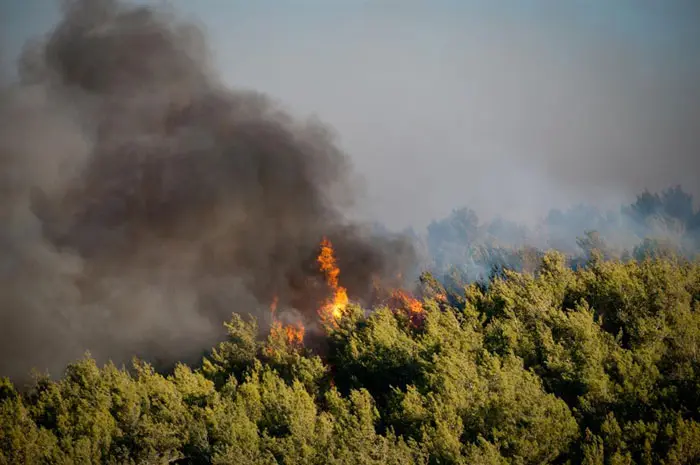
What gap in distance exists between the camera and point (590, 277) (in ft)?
87.5

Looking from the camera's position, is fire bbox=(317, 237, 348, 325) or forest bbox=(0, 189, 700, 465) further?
fire bbox=(317, 237, 348, 325)

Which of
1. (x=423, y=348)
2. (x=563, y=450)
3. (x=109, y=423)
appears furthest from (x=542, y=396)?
(x=109, y=423)

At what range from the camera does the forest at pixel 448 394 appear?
18906mm

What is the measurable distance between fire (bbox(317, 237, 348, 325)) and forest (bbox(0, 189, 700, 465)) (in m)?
9.78

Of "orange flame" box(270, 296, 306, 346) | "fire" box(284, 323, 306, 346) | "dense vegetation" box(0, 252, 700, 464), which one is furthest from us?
"fire" box(284, 323, 306, 346)

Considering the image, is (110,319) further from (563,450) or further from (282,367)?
(563,450)

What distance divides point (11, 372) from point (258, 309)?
16.0 m

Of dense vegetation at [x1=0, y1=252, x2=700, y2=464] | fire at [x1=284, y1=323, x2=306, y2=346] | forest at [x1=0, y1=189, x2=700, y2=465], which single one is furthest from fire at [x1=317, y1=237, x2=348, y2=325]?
dense vegetation at [x1=0, y1=252, x2=700, y2=464]

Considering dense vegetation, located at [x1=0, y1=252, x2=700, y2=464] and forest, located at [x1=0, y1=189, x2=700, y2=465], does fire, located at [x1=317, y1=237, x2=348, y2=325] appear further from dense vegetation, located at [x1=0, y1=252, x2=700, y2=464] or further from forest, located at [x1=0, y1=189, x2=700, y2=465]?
dense vegetation, located at [x1=0, y1=252, x2=700, y2=464]

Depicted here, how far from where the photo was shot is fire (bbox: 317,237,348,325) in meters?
39.4

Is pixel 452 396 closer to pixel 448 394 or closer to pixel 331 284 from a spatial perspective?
pixel 448 394

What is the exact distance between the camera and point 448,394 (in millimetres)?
20750

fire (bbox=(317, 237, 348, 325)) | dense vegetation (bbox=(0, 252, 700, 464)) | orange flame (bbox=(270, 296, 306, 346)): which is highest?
fire (bbox=(317, 237, 348, 325))

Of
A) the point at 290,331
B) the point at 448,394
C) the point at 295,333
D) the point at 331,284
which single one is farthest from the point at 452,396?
the point at 331,284
